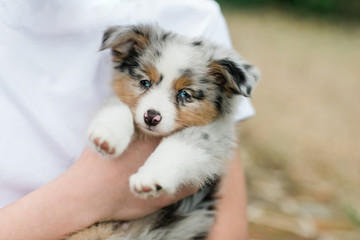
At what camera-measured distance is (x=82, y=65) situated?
6.59ft

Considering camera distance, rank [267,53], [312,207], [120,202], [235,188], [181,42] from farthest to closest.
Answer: [267,53] < [312,207] < [235,188] < [181,42] < [120,202]

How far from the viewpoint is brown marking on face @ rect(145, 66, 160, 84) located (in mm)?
1853

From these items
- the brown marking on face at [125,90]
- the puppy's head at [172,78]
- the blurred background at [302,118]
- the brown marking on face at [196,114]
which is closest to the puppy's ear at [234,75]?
the puppy's head at [172,78]

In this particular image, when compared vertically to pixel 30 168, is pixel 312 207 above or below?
below

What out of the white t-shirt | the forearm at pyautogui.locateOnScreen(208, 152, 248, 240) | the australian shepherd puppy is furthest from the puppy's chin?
the forearm at pyautogui.locateOnScreen(208, 152, 248, 240)

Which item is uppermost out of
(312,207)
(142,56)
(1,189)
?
(142,56)

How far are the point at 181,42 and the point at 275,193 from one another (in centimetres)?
271

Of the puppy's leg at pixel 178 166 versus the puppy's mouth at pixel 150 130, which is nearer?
the puppy's leg at pixel 178 166

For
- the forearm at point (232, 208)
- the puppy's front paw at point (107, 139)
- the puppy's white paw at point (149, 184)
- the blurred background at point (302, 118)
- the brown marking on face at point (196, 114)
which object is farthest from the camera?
the blurred background at point (302, 118)

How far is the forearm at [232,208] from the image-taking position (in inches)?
80.8

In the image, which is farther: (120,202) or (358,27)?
(358,27)

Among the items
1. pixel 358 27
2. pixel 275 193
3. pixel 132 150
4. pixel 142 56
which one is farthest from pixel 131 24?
pixel 358 27

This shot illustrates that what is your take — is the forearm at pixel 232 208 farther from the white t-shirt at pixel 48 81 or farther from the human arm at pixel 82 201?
the white t-shirt at pixel 48 81

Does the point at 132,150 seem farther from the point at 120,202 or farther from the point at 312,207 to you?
the point at 312,207
